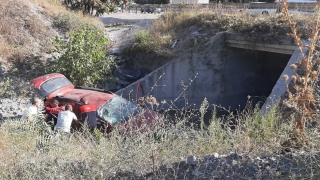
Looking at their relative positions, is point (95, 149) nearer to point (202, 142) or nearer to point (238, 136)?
point (202, 142)

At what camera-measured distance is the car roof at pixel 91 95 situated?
30.1ft

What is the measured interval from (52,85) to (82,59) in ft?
11.9

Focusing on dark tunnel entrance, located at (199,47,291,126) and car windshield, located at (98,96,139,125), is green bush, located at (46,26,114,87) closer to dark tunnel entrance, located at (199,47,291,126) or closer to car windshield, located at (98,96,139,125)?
car windshield, located at (98,96,139,125)

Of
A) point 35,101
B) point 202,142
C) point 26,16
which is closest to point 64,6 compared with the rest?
point 26,16

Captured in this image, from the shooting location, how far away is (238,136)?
4863 millimetres

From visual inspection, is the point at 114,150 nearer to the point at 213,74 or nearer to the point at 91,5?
the point at 213,74

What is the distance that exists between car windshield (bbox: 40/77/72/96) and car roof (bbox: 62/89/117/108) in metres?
0.29

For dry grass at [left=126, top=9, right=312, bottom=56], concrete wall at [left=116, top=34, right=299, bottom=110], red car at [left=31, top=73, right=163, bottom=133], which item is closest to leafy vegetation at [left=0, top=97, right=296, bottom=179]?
red car at [left=31, top=73, right=163, bottom=133]

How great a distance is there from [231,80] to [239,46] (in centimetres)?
156

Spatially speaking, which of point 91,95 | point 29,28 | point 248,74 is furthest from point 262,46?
point 29,28

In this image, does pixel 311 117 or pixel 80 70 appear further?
pixel 80 70

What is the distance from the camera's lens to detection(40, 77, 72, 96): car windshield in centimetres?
953

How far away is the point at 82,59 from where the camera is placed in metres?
13.4

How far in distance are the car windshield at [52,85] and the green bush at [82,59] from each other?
2.86 m
